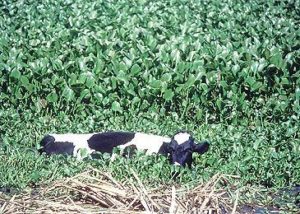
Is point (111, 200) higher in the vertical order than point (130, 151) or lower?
higher

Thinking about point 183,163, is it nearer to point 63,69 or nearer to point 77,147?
point 77,147

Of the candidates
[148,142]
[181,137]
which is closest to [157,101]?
[148,142]

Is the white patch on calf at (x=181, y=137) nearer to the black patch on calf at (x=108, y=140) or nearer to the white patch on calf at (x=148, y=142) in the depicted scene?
the white patch on calf at (x=148, y=142)

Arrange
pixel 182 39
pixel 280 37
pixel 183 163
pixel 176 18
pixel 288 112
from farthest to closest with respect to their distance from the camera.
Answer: pixel 176 18 → pixel 280 37 → pixel 182 39 → pixel 288 112 → pixel 183 163

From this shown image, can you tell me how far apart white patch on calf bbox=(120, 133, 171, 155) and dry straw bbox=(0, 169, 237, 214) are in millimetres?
1105

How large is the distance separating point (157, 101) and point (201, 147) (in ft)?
5.66

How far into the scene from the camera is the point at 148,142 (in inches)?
236

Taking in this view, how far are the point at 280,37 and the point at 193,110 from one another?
9.42 ft

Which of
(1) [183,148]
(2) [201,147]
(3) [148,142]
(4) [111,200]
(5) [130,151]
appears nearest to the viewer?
(4) [111,200]

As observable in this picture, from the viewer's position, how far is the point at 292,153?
19.3 feet

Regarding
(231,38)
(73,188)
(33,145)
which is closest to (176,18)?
(231,38)

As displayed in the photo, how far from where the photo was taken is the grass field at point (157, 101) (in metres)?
5.54

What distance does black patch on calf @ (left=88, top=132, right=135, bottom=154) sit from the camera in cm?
596

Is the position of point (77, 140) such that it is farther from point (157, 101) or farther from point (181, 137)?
point (157, 101)
